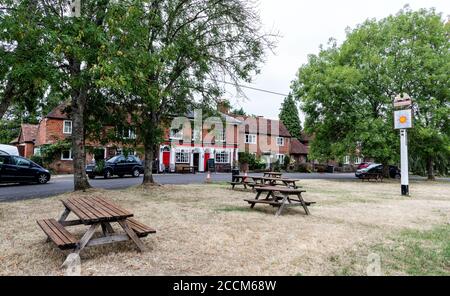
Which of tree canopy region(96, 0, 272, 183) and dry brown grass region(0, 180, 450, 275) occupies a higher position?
tree canopy region(96, 0, 272, 183)

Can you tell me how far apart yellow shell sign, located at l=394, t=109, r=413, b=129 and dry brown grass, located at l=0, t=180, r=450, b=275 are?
577cm

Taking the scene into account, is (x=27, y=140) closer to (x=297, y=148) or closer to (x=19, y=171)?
(x=19, y=171)

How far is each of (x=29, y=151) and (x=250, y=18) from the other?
106 feet

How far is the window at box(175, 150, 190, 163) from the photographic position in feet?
121

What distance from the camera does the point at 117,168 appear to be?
23.8 metres

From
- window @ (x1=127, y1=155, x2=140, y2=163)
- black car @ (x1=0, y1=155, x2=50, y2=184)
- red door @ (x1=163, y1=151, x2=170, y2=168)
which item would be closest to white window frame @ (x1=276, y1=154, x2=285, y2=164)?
red door @ (x1=163, y1=151, x2=170, y2=168)

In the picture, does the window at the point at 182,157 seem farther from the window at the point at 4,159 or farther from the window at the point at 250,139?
the window at the point at 4,159

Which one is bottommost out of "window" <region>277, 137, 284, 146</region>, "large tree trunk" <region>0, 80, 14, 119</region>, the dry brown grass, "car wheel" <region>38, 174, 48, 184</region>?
the dry brown grass

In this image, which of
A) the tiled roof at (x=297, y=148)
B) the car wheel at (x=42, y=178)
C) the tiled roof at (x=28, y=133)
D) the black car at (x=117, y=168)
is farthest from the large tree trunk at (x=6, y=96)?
the tiled roof at (x=297, y=148)

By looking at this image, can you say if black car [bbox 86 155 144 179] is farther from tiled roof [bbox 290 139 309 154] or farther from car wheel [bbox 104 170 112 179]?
tiled roof [bbox 290 139 309 154]

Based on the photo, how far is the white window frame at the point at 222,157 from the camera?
130 ft

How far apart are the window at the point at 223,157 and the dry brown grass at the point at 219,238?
29228 mm

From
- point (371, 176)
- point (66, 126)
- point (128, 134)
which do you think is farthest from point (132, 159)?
point (371, 176)

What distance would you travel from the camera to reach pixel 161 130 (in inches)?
592
